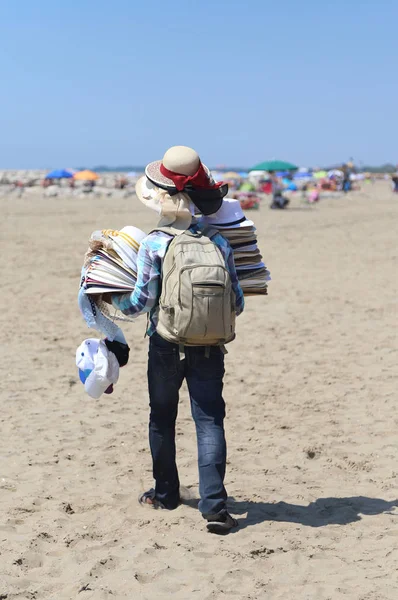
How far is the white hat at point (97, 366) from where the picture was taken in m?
4.25

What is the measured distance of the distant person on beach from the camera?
3.81m

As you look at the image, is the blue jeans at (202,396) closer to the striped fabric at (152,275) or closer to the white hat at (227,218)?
the striped fabric at (152,275)

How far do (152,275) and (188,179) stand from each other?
1.67ft

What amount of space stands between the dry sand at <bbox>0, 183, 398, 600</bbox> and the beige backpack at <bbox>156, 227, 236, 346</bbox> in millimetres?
1072

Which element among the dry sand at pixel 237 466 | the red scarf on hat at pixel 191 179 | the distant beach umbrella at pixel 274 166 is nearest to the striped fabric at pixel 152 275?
the red scarf on hat at pixel 191 179

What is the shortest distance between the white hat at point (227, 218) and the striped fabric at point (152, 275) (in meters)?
0.11

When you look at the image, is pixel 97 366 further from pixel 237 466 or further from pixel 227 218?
pixel 237 466

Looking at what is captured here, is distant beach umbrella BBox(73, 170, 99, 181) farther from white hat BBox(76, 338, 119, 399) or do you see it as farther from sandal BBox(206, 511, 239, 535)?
sandal BBox(206, 511, 239, 535)

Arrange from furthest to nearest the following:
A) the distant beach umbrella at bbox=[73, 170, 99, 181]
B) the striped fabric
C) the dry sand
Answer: the distant beach umbrella at bbox=[73, 170, 99, 181] < the striped fabric < the dry sand

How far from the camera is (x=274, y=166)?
31.4 metres

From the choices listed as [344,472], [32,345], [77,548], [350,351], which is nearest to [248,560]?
[77,548]

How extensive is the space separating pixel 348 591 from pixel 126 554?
108cm

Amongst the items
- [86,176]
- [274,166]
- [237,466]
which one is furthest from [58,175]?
[237,466]

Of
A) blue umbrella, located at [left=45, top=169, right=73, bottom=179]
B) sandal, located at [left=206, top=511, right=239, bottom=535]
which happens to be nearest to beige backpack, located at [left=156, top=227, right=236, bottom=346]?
sandal, located at [left=206, top=511, right=239, bottom=535]
